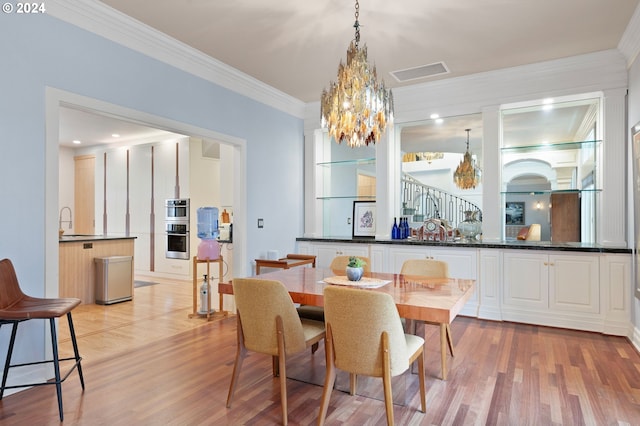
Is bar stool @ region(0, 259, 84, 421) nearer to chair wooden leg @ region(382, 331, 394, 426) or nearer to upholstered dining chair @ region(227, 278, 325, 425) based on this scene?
upholstered dining chair @ region(227, 278, 325, 425)

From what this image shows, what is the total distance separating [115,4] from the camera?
302cm

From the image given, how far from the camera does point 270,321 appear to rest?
2.31 metres

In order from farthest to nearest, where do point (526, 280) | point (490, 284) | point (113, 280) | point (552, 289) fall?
point (113, 280)
point (490, 284)
point (526, 280)
point (552, 289)

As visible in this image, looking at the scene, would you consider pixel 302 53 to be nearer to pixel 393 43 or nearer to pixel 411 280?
pixel 393 43

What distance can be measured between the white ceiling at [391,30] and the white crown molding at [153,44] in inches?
3.7

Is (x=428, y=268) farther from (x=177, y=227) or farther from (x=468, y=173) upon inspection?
(x=177, y=227)

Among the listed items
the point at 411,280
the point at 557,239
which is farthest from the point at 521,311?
the point at 411,280

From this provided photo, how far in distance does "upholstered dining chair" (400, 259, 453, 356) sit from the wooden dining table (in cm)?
29

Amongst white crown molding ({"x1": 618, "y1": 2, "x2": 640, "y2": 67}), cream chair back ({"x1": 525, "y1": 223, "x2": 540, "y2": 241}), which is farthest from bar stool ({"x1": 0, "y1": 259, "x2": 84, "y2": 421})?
cream chair back ({"x1": 525, "y1": 223, "x2": 540, "y2": 241})

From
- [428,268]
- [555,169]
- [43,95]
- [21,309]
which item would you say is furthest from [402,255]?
[43,95]

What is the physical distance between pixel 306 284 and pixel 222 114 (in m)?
2.43

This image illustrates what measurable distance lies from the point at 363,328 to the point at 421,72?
132 inches

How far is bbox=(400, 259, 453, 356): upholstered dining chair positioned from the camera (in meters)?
3.27

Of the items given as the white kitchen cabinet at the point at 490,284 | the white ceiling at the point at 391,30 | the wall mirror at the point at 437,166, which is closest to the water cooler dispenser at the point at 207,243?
the white ceiling at the point at 391,30
